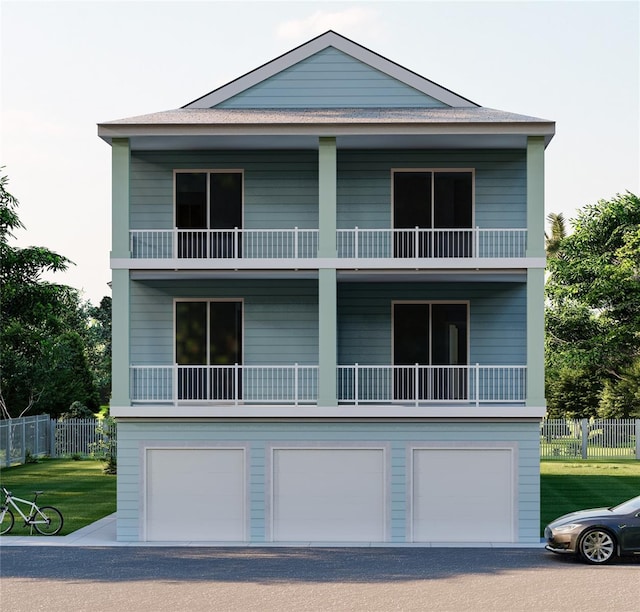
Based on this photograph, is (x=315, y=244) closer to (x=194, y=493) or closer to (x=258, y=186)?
(x=258, y=186)

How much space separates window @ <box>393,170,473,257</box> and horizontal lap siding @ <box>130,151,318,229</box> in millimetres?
2069

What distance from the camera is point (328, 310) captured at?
74.0 feet

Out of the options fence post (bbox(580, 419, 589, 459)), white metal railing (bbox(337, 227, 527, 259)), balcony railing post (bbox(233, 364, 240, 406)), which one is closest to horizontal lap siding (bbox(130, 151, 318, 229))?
white metal railing (bbox(337, 227, 527, 259))

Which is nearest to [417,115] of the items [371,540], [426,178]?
[426,178]

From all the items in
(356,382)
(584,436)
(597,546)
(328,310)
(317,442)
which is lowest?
(584,436)

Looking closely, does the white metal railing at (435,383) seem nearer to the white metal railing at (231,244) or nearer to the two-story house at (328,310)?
the two-story house at (328,310)

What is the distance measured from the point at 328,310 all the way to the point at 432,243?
3.28 meters

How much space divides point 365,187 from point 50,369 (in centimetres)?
2598

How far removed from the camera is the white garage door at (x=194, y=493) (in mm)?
22531

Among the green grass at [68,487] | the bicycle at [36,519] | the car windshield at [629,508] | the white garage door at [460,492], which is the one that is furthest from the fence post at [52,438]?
the car windshield at [629,508]

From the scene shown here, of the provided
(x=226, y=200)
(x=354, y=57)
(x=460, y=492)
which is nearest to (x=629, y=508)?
(x=460, y=492)

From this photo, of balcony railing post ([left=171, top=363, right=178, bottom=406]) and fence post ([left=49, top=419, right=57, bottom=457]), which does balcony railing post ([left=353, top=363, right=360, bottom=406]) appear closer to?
balcony railing post ([left=171, top=363, right=178, bottom=406])

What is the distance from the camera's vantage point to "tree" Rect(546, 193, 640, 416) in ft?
163

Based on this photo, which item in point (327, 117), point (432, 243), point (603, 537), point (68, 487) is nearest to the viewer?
point (603, 537)
